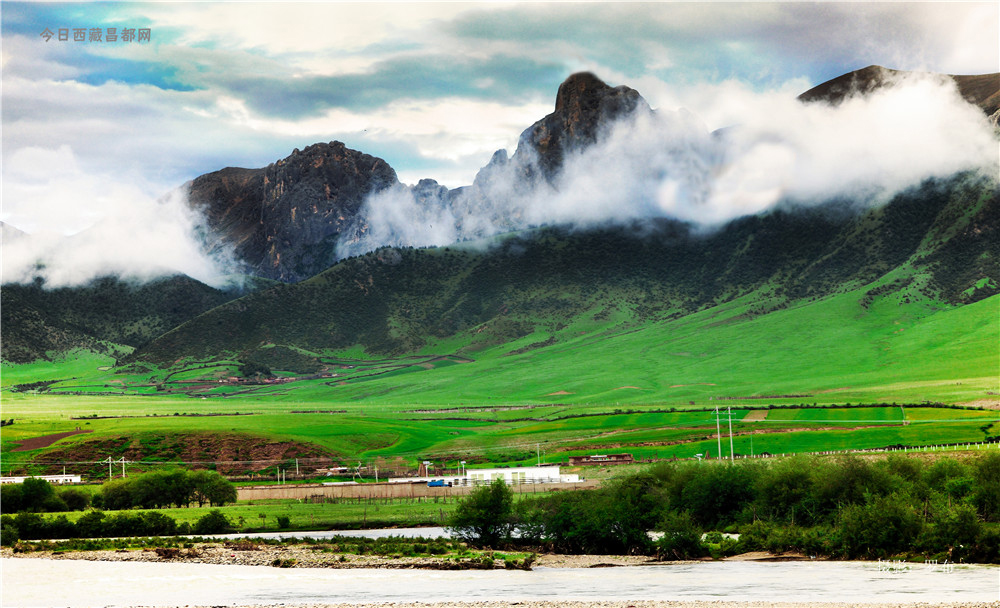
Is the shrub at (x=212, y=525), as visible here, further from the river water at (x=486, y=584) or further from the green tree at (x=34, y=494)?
the green tree at (x=34, y=494)

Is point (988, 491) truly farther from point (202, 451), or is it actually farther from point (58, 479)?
point (202, 451)

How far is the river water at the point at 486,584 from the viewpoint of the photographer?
179ft

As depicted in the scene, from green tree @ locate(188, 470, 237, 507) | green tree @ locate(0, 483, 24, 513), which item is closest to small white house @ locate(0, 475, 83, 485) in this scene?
green tree @ locate(0, 483, 24, 513)

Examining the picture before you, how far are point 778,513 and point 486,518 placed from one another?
77.5 ft

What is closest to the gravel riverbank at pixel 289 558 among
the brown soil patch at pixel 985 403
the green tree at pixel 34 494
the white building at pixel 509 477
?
the green tree at pixel 34 494

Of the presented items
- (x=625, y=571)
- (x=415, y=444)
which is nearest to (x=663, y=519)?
(x=625, y=571)

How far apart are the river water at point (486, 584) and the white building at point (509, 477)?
161 feet

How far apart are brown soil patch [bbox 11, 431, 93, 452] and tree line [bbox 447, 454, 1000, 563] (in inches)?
3892

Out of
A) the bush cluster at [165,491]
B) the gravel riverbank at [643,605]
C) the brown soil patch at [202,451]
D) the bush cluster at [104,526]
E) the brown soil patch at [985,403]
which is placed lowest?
the gravel riverbank at [643,605]

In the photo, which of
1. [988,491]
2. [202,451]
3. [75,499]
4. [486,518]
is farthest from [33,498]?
[988,491]

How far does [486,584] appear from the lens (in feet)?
203

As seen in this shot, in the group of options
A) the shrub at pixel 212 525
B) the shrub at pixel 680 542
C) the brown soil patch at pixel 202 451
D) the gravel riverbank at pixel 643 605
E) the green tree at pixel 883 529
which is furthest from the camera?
the brown soil patch at pixel 202 451

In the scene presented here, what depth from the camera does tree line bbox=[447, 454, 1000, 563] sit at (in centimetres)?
6788

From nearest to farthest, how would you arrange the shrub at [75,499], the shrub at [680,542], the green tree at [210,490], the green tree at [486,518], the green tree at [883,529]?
1. the green tree at [883,529]
2. the shrub at [680,542]
3. the green tree at [486,518]
4. the shrub at [75,499]
5. the green tree at [210,490]
